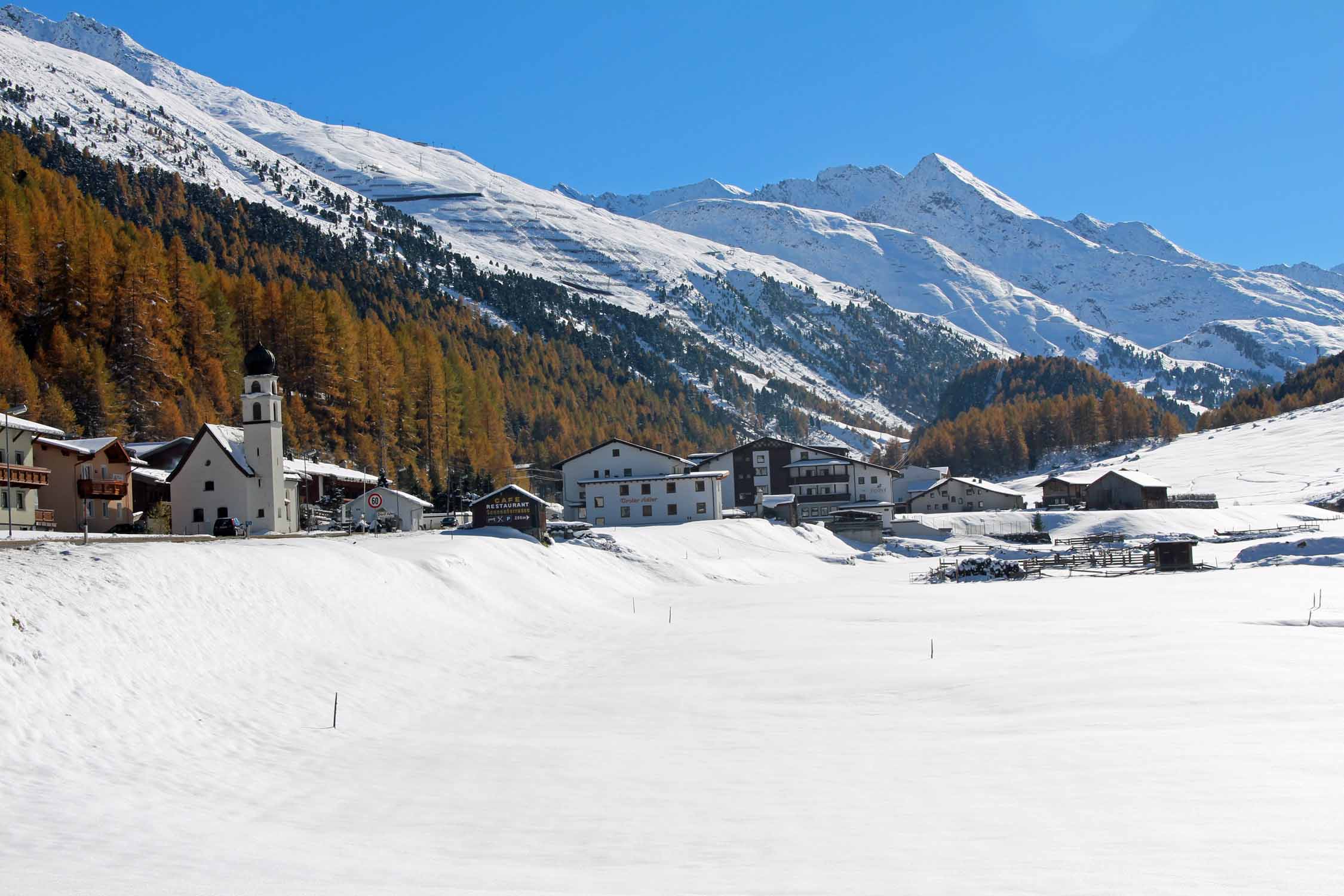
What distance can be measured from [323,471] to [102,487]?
79.9ft

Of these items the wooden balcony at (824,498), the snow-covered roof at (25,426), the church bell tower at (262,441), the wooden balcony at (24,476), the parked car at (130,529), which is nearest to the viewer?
the wooden balcony at (24,476)

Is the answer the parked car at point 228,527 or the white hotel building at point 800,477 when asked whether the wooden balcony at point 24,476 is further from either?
the white hotel building at point 800,477

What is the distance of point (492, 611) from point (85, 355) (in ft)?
216

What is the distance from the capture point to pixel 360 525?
67812 mm

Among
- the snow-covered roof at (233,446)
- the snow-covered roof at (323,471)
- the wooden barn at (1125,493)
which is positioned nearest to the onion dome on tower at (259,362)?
the snow-covered roof at (233,446)

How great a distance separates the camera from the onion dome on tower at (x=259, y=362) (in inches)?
2249

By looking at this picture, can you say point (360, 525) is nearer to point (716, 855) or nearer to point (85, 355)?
point (85, 355)

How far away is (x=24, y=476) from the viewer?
50125mm

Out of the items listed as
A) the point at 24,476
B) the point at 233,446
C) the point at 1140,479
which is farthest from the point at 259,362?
the point at 1140,479

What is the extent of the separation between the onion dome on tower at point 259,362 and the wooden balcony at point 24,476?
1157 centimetres

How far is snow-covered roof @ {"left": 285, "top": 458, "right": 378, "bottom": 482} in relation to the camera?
255 feet

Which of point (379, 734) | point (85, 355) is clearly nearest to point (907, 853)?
point (379, 734)

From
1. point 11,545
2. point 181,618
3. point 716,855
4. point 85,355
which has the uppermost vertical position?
point 85,355

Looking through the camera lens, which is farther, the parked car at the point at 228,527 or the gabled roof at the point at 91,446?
the gabled roof at the point at 91,446
